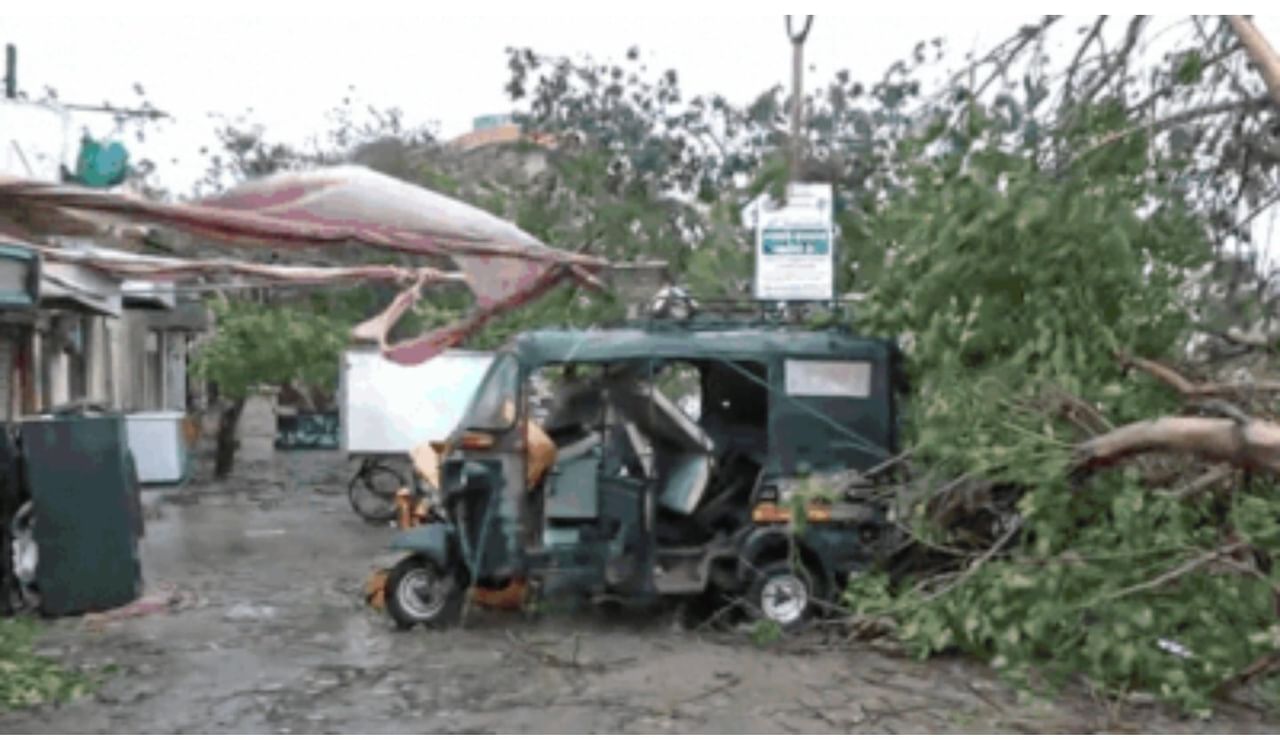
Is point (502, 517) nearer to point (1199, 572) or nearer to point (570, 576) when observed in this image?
point (570, 576)

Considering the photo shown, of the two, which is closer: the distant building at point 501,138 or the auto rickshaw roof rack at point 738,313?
the auto rickshaw roof rack at point 738,313

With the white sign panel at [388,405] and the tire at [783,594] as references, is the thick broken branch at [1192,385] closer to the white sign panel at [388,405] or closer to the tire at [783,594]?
Result: the tire at [783,594]

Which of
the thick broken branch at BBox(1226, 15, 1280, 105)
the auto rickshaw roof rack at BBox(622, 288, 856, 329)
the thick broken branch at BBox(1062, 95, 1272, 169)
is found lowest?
the auto rickshaw roof rack at BBox(622, 288, 856, 329)

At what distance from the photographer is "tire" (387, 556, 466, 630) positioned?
8.95 metres

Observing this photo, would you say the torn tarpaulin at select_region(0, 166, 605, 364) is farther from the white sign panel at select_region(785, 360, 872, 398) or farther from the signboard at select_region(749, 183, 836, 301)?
the signboard at select_region(749, 183, 836, 301)

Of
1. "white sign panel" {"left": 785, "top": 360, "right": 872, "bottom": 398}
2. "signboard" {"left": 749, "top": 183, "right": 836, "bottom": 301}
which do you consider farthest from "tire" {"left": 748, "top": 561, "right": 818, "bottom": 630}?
"signboard" {"left": 749, "top": 183, "right": 836, "bottom": 301}

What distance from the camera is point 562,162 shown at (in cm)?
1653

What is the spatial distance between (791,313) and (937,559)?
206 cm

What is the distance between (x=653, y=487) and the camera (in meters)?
8.99

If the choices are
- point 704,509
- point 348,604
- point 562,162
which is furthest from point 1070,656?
point 562,162

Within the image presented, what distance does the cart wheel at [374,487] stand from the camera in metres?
16.1

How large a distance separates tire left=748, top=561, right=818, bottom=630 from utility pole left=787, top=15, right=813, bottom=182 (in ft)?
15.9

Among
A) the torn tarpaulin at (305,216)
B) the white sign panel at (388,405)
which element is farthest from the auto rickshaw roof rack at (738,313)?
the white sign panel at (388,405)

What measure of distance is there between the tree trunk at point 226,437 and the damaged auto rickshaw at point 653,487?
12370mm
